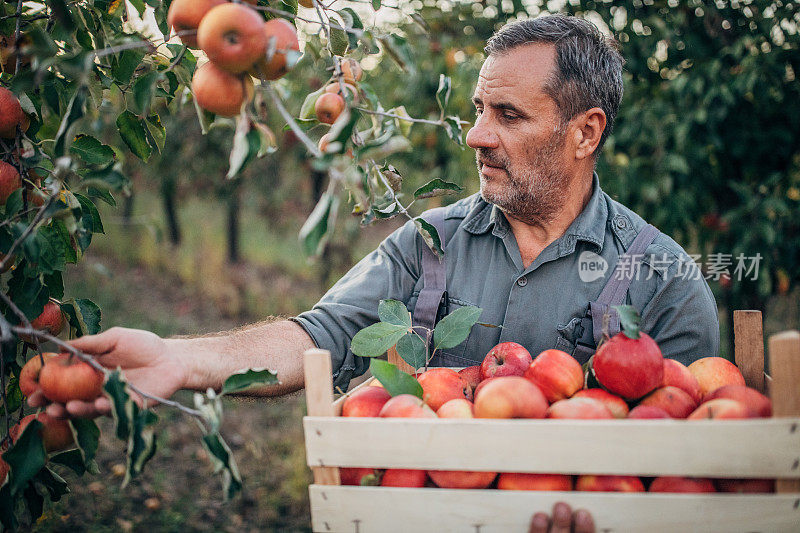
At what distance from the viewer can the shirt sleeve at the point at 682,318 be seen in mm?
1585

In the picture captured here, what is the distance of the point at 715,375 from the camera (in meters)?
1.18

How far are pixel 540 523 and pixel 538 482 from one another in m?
0.06

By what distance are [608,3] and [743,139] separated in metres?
0.85

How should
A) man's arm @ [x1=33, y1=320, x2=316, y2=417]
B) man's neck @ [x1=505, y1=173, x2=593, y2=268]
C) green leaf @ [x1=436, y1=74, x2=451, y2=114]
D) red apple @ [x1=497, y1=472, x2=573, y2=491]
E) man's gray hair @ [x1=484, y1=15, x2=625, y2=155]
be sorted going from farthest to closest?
man's neck @ [x1=505, y1=173, x2=593, y2=268] → man's gray hair @ [x1=484, y1=15, x2=625, y2=155] → green leaf @ [x1=436, y1=74, x2=451, y2=114] → man's arm @ [x1=33, y1=320, x2=316, y2=417] → red apple @ [x1=497, y1=472, x2=573, y2=491]

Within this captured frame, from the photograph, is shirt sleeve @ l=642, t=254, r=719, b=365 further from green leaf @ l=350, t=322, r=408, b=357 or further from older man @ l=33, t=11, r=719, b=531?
green leaf @ l=350, t=322, r=408, b=357

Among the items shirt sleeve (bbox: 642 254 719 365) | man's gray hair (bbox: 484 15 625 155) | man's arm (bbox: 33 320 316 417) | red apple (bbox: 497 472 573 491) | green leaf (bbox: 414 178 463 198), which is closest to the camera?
red apple (bbox: 497 472 573 491)

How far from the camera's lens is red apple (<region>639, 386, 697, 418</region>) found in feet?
3.38

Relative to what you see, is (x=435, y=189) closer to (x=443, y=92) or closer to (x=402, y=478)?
(x=443, y=92)

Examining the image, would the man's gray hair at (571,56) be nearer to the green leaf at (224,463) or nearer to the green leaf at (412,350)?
the green leaf at (412,350)

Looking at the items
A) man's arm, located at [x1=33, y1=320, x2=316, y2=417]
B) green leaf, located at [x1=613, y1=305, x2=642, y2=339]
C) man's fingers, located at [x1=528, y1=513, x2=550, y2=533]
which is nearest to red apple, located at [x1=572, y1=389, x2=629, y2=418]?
green leaf, located at [x1=613, y1=305, x2=642, y2=339]

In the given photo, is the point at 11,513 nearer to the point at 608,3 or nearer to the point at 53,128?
the point at 53,128

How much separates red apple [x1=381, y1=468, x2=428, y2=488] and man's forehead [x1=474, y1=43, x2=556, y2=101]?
3.41 ft

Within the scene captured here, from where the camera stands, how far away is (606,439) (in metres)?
0.91

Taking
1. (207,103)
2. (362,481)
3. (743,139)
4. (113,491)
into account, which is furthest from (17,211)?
(743,139)
